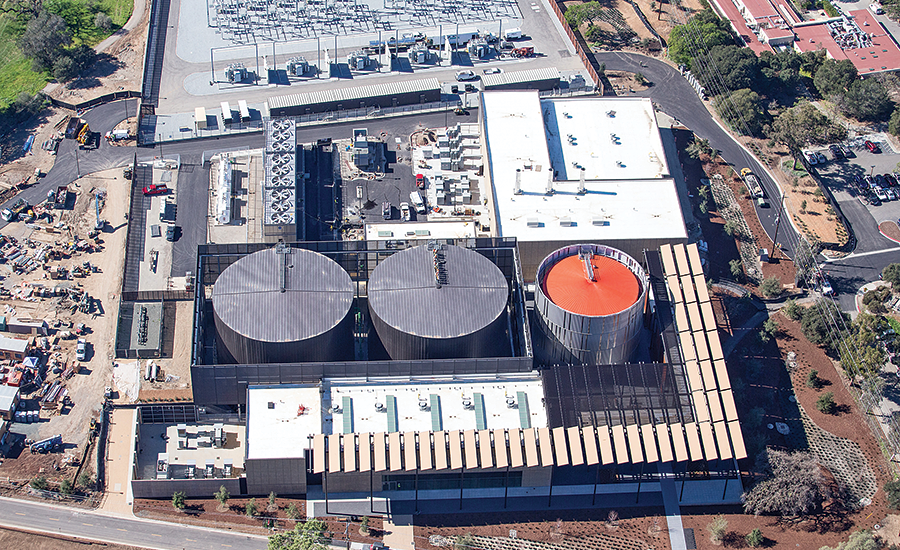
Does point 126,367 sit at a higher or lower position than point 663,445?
higher

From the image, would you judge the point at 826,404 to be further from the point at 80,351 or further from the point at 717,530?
the point at 80,351

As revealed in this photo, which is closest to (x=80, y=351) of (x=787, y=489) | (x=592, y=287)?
(x=592, y=287)

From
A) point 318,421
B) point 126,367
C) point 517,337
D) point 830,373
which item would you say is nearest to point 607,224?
point 517,337

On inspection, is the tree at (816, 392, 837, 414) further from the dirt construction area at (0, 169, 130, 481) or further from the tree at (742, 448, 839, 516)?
the dirt construction area at (0, 169, 130, 481)

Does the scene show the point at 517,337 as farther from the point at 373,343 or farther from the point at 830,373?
the point at 830,373

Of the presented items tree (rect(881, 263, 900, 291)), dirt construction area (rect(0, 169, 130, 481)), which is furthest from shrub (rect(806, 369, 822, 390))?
dirt construction area (rect(0, 169, 130, 481))

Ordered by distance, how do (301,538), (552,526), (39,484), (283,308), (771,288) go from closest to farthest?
(301,538) < (552,526) < (39,484) < (283,308) < (771,288)
